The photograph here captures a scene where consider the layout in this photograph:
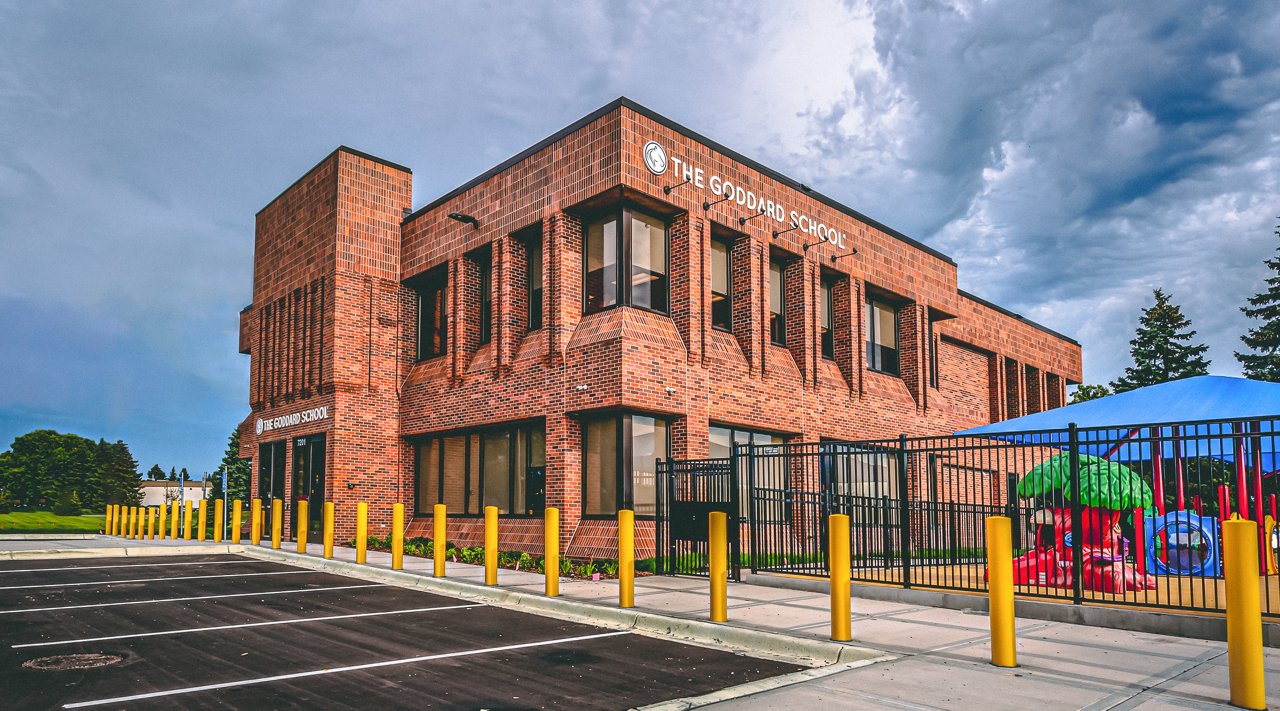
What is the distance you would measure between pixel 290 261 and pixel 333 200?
10.4 feet

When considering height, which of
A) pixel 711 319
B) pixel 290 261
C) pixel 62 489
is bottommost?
pixel 62 489

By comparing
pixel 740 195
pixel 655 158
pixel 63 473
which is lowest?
pixel 63 473

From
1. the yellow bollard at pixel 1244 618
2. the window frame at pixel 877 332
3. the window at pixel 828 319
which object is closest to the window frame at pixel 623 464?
the window at pixel 828 319

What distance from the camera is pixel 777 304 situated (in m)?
20.9

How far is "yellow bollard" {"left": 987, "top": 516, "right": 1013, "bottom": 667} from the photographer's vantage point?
702 cm

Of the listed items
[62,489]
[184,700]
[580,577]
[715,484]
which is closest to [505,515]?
[580,577]

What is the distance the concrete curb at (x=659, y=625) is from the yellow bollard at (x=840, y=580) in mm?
211

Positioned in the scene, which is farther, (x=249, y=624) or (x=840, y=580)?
(x=249, y=624)

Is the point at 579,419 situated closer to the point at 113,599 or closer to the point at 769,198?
the point at 769,198

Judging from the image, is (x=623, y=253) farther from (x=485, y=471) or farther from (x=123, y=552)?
(x=123, y=552)

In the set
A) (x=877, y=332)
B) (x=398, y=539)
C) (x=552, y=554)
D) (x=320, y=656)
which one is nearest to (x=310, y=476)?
(x=398, y=539)

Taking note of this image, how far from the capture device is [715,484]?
1480 cm

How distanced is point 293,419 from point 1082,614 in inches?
758

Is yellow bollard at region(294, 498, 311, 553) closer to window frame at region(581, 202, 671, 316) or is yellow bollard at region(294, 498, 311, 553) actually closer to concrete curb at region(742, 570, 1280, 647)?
window frame at region(581, 202, 671, 316)
